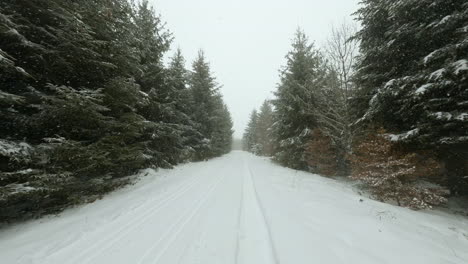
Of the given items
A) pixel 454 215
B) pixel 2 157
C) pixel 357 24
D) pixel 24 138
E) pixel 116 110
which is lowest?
pixel 454 215

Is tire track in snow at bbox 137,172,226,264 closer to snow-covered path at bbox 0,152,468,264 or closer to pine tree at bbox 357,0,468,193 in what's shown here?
snow-covered path at bbox 0,152,468,264

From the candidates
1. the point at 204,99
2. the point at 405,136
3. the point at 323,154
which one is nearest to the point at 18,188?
the point at 405,136

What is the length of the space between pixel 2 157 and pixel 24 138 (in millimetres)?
824

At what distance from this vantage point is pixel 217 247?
12.0ft

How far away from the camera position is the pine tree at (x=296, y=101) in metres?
15.5

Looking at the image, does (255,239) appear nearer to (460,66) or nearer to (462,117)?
(462,117)

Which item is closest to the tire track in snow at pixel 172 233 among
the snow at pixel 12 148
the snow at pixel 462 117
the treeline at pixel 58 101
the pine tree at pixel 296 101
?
the treeline at pixel 58 101

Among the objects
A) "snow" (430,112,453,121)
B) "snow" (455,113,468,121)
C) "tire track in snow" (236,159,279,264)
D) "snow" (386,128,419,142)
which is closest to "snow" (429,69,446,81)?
"snow" (430,112,453,121)

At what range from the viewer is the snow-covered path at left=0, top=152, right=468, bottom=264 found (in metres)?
3.31

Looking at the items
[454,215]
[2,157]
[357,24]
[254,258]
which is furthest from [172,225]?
[357,24]

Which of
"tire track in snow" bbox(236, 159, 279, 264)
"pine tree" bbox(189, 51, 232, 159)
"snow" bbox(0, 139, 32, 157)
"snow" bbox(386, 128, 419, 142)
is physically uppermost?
"pine tree" bbox(189, 51, 232, 159)

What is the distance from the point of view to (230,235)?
13.4 feet

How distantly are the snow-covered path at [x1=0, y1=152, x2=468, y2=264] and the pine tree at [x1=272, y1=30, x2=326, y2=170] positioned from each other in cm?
988

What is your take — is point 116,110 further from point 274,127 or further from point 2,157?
point 274,127
